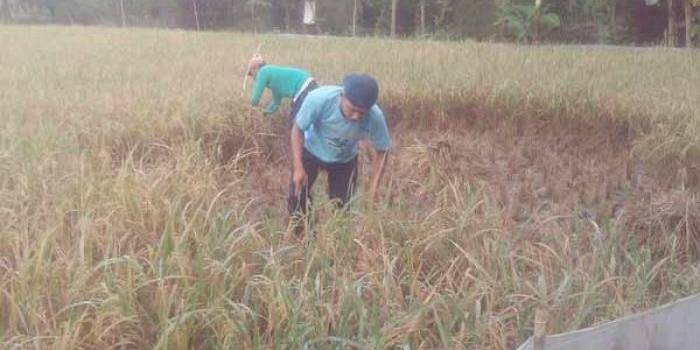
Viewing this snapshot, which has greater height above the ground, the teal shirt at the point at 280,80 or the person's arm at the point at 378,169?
the teal shirt at the point at 280,80

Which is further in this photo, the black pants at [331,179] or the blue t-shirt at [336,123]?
the black pants at [331,179]

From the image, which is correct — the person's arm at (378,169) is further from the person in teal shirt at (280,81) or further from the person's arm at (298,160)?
the person in teal shirt at (280,81)

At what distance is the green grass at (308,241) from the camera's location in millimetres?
2350

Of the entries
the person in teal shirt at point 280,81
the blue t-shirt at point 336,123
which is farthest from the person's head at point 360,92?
the person in teal shirt at point 280,81

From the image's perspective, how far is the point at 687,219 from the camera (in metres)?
3.93

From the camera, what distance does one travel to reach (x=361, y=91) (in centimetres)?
327

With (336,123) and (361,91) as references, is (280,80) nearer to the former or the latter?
(336,123)

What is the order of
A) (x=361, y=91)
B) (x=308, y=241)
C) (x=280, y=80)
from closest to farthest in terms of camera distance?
(x=308, y=241), (x=361, y=91), (x=280, y=80)

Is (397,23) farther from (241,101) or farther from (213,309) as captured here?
(213,309)

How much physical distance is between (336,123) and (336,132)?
0.18 ft

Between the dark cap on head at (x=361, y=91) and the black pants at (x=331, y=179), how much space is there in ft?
1.94

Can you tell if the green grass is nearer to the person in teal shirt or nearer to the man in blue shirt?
the man in blue shirt

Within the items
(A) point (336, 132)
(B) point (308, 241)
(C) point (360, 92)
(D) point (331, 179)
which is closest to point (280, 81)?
A: (D) point (331, 179)

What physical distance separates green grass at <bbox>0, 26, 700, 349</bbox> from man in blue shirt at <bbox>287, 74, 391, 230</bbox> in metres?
0.24
